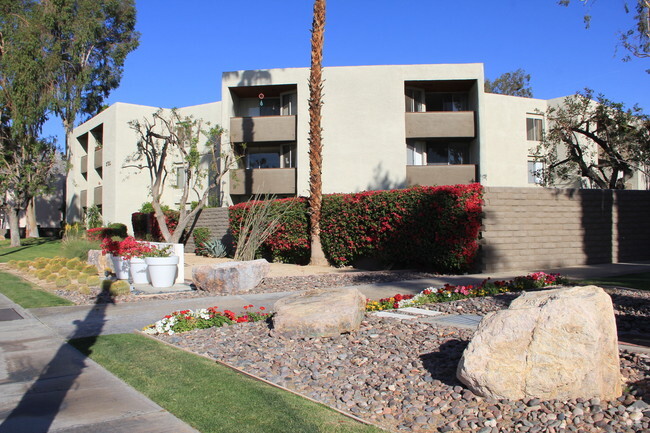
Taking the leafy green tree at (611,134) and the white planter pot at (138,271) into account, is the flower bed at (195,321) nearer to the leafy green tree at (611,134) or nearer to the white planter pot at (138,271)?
the white planter pot at (138,271)

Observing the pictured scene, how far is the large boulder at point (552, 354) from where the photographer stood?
4.34 meters

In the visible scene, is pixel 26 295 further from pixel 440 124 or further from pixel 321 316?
pixel 440 124

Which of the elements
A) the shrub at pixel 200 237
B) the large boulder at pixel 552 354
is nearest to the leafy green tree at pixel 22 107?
the shrub at pixel 200 237

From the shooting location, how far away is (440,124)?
85.2ft

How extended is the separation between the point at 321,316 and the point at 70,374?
2935 millimetres

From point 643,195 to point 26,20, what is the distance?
36.9 metres

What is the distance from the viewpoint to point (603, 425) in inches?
156

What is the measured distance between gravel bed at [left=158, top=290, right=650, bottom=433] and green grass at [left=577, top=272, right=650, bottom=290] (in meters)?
2.72

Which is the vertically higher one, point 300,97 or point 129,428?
point 300,97

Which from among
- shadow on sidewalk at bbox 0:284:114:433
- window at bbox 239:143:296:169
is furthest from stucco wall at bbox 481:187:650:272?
window at bbox 239:143:296:169

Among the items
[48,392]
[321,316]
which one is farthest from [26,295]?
[321,316]

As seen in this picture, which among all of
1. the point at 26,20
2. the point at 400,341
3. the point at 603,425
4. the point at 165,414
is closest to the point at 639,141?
the point at 400,341

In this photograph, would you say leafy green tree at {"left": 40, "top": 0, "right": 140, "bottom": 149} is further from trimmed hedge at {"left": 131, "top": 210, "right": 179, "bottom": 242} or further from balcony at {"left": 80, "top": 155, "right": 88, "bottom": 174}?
trimmed hedge at {"left": 131, "top": 210, "right": 179, "bottom": 242}

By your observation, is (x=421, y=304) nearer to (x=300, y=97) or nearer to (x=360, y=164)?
(x=360, y=164)
